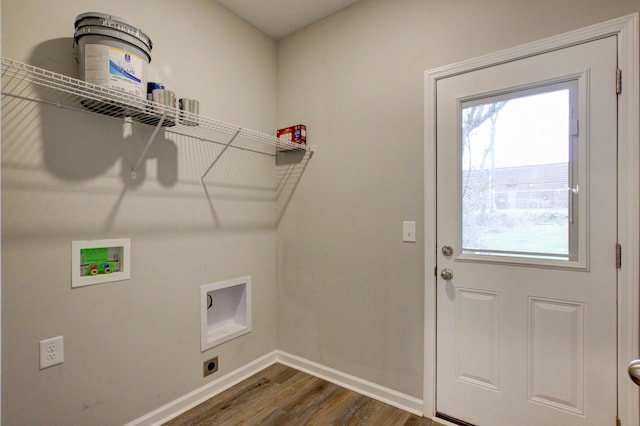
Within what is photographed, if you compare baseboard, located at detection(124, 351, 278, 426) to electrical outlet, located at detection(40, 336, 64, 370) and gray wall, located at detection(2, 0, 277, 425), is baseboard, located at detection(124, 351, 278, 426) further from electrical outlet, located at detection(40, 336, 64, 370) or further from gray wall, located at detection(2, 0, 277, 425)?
electrical outlet, located at detection(40, 336, 64, 370)

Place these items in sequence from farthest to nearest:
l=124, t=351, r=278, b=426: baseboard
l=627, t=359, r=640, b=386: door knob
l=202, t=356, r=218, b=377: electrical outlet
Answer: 1. l=202, t=356, r=218, b=377: electrical outlet
2. l=124, t=351, r=278, b=426: baseboard
3. l=627, t=359, r=640, b=386: door knob

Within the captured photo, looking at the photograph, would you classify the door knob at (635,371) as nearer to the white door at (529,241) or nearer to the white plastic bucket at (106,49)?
the white door at (529,241)

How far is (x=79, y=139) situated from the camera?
1580 mm

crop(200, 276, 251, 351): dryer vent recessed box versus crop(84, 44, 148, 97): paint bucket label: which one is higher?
crop(84, 44, 148, 97): paint bucket label

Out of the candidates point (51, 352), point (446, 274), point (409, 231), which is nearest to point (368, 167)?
point (409, 231)

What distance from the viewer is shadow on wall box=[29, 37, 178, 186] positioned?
149 centimetres

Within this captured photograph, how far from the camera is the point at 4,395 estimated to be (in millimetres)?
1381

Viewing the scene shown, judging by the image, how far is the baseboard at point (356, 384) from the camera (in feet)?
6.55

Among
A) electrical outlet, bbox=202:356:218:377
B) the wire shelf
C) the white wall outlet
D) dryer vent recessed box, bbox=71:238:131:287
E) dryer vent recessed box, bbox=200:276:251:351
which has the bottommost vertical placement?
electrical outlet, bbox=202:356:218:377

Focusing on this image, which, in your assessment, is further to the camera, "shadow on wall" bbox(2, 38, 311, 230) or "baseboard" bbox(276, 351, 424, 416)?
"baseboard" bbox(276, 351, 424, 416)

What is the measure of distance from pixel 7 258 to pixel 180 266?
780mm

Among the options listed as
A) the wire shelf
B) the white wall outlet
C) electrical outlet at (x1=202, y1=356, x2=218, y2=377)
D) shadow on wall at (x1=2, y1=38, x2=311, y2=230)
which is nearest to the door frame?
the white wall outlet

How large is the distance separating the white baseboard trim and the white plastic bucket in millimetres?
1716

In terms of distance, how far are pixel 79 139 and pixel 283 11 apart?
155cm
